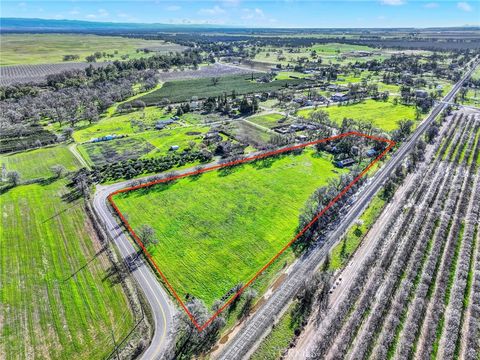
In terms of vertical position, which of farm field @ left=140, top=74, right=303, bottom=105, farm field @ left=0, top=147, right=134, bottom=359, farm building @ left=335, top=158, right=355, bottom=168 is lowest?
farm field @ left=0, top=147, right=134, bottom=359

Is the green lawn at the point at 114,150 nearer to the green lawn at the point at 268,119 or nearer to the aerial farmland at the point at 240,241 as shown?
the aerial farmland at the point at 240,241

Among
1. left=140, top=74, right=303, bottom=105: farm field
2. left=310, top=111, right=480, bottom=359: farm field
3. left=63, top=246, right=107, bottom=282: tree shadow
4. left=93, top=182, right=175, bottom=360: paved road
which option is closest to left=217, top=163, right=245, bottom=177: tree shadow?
left=93, top=182, right=175, bottom=360: paved road

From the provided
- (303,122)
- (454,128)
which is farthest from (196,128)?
(454,128)

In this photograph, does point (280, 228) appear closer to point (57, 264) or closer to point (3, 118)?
point (57, 264)

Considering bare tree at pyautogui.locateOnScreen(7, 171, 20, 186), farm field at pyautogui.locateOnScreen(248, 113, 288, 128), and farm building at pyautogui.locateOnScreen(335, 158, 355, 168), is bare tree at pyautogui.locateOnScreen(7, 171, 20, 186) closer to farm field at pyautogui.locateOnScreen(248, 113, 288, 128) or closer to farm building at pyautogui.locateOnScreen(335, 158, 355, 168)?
farm field at pyautogui.locateOnScreen(248, 113, 288, 128)

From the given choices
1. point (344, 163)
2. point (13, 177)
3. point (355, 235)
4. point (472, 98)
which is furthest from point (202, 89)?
point (355, 235)

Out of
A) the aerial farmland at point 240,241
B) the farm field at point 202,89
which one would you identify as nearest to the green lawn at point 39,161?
the aerial farmland at point 240,241
